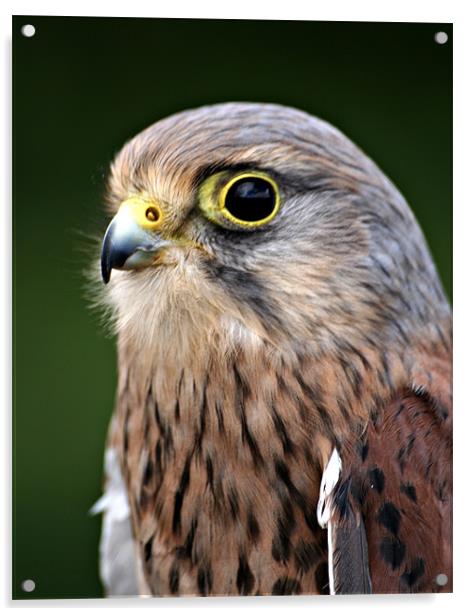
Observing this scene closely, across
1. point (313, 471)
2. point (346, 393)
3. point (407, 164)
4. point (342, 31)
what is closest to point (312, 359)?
point (346, 393)

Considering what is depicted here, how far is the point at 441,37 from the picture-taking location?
6.57ft

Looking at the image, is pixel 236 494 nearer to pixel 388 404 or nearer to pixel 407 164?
pixel 388 404

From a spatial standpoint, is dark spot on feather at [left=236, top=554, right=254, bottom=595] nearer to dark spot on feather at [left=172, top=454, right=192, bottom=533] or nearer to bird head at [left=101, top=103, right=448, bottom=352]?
dark spot on feather at [left=172, top=454, right=192, bottom=533]

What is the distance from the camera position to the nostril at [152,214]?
1.63 meters

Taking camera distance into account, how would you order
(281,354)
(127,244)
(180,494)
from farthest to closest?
(180,494) < (281,354) < (127,244)

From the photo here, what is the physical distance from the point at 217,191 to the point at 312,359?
37 centimetres

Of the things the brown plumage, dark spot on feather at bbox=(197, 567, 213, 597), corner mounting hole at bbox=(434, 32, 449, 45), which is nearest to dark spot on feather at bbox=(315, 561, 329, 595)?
the brown plumage

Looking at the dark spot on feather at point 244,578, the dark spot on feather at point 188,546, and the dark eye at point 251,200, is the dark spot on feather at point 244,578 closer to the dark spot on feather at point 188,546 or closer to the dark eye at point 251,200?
the dark spot on feather at point 188,546

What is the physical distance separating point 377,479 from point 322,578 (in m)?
0.26

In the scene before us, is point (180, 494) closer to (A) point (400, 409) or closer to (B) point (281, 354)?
(B) point (281, 354)

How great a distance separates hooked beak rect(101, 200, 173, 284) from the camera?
62.7 inches

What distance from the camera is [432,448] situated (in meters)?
1.79

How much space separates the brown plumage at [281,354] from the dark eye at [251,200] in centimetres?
2

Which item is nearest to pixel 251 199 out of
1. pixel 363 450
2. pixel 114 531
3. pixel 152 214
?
pixel 152 214
